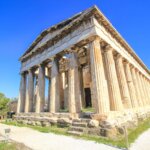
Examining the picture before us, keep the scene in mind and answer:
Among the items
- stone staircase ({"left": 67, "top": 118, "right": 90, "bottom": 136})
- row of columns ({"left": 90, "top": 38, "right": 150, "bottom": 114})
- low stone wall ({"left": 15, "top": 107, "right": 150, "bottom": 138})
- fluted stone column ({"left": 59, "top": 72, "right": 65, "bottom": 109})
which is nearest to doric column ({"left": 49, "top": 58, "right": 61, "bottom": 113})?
low stone wall ({"left": 15, "top": 107, "right": 150, "bottom": 138})

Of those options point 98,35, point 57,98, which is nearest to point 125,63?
point 98,35

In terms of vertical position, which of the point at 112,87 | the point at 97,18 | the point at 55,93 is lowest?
the point at 55,93

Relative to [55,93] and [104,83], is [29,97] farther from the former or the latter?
[104,83]

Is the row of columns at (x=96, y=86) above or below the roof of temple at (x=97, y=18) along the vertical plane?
below

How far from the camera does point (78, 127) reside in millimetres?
10461

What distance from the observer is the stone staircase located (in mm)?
9898

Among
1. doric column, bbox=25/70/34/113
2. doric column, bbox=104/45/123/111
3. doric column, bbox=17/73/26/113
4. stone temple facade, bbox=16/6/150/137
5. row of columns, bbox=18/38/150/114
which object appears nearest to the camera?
row of columns, bbox=18/38/150/114

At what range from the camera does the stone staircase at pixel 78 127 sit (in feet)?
32.5

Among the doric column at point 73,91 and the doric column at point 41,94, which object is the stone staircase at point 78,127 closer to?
Result: the doric column at point 73,91

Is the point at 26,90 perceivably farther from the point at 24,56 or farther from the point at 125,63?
the point at 125,63

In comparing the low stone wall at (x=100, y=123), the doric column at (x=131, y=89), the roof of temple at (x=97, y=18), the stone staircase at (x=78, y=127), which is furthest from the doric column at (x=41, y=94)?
the doric column at (x=131, y=89)

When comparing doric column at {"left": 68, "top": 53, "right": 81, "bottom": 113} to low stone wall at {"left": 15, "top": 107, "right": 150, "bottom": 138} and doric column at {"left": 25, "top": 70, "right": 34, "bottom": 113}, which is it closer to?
low stone wall at {"left": 15, "top": 107, "right": 150, "bottom": 138}

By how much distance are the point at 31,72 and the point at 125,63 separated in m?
12.5

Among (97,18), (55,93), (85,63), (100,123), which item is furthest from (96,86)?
(85,63)
